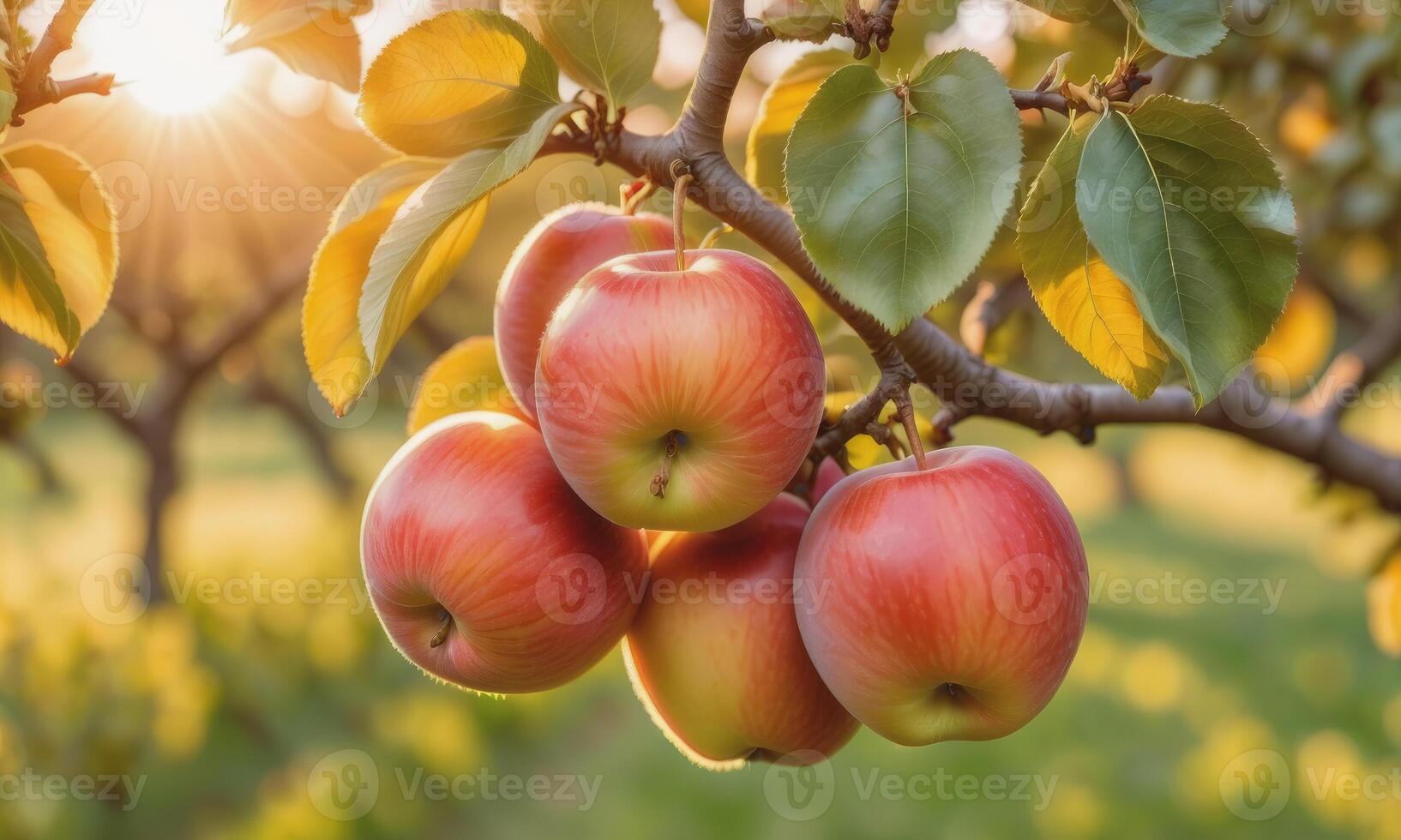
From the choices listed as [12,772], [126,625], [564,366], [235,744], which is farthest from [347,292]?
[126,625]

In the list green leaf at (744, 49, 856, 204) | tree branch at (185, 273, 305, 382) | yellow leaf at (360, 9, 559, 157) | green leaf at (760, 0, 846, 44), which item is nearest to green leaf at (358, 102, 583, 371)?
yellow leaf at (360, 9, 559, 157)

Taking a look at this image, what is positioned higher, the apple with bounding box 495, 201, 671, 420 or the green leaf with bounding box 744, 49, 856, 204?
the green leaf with bounding box 744, 49, 856, 204

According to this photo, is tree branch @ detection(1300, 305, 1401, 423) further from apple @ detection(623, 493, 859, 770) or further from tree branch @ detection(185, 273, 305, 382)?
tree branch @ detection(185, 273, 305, 382)

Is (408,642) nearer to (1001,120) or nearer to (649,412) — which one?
(649,412)

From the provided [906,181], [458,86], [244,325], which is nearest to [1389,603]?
Result: [906,181]

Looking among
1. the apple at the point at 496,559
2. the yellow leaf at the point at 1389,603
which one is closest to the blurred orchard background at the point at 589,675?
the yellow leaf at the point at 1389,603

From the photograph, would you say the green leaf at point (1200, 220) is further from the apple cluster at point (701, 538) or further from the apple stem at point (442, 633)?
the apple stem at point (442, 633)
